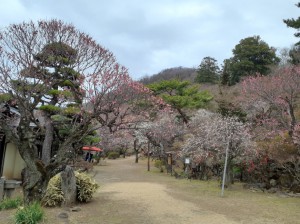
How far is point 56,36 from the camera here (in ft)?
29.2

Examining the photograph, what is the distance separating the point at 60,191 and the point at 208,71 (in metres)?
38.5

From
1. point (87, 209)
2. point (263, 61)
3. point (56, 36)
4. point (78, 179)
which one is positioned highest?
point (263, 61)

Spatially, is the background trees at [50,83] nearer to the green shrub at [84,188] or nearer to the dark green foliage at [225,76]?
the green shrub at [84,188]

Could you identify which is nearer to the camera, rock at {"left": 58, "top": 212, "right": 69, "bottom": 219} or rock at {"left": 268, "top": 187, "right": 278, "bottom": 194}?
rock at {"left": 58, "top": 212, "right": 69, "bottom": 219}

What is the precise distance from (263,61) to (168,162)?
18.0m

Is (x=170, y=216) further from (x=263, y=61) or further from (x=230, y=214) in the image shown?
(x=263, y=61)

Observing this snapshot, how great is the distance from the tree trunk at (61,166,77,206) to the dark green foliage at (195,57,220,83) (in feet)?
119

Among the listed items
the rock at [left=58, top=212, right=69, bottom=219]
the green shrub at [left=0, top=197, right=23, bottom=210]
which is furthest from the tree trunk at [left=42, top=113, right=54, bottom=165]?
the rock at [left=58, top=212, right=69, bottom=219]

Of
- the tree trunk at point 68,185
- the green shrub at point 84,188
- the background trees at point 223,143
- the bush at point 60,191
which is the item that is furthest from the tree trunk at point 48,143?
the background trees at point 223,143

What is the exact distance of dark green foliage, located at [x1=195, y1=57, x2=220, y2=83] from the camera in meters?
45.2

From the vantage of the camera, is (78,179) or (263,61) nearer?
(78,179)

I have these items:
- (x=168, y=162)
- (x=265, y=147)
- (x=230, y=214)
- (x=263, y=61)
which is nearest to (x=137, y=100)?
(x=230, y=214)

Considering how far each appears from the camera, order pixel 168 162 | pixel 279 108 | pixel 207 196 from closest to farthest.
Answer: pixel 207 196, pixel 279 108, pixel 168 162

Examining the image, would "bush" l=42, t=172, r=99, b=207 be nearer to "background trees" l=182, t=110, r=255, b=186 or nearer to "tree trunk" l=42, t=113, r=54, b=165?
"tree trunk" l=42, t=113, r=54, b=165
